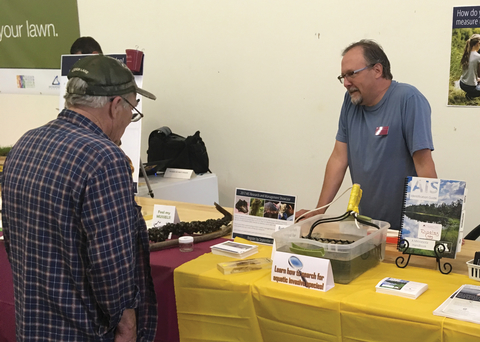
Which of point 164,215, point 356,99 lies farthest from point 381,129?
point 164,215

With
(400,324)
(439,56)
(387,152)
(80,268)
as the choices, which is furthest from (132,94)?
(439,56)

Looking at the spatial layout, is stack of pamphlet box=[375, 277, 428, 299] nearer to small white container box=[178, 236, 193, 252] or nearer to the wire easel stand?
the wire easel stand

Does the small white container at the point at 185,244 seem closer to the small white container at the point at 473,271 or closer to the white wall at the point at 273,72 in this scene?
the small white container at the point at 473,271

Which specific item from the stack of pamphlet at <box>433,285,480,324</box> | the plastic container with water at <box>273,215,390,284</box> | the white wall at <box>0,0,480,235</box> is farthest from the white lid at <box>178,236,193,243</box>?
the white wall at <box>0,0,480,235</box>

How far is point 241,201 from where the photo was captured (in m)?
1.66

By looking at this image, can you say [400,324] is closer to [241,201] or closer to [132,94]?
[241,201]

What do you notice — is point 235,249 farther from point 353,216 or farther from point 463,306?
point 463,306

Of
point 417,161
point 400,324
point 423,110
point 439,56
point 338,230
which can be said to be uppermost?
point 439,56

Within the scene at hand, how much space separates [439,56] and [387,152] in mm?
1082

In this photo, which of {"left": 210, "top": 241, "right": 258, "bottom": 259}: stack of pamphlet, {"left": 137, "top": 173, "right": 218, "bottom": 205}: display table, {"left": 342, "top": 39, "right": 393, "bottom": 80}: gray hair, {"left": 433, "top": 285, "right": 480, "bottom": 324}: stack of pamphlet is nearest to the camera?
{"left": 433, "top": 285, "right": 480, "bottom": 324}: stack of pamphlet

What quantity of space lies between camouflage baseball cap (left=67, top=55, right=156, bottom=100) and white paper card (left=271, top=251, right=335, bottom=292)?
0.62 metres

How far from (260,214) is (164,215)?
427mm

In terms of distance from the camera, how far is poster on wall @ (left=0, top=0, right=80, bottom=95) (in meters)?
4.27

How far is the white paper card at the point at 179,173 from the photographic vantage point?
10.8 feet
